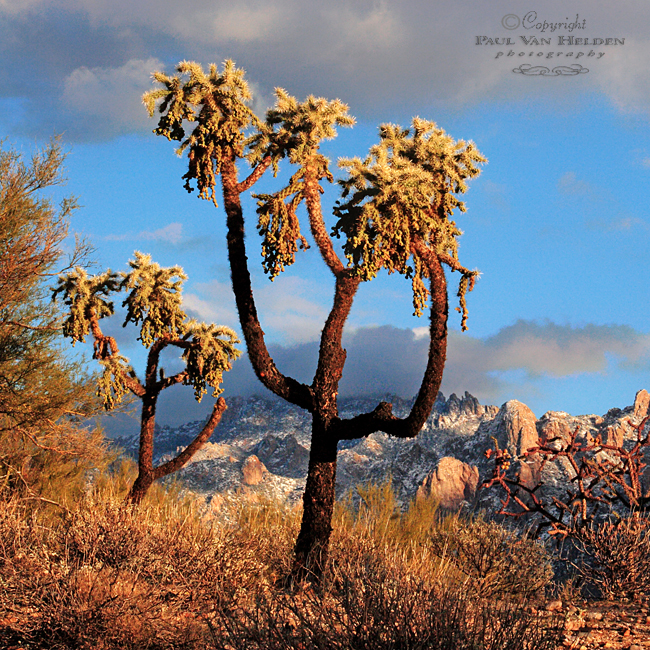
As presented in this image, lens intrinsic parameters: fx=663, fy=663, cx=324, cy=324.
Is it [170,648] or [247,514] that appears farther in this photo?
[247,514]

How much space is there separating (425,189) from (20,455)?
16.5m

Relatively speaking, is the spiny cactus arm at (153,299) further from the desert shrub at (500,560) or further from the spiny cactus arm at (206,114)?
the desert shrub at (500,560)

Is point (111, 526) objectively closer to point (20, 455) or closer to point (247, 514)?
point (247, 514)

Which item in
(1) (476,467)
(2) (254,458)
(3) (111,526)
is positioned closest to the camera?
(3) (111,526)

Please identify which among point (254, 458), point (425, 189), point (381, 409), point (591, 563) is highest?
point (425, 189)

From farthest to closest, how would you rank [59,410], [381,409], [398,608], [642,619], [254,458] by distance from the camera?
[254,458] < [59,410] < [381,409] < [642,619] < [398,608]

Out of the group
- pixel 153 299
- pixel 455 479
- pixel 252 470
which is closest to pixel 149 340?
pixel 153 299

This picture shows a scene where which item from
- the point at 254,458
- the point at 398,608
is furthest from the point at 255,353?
the point at 254,458

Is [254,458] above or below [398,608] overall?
below

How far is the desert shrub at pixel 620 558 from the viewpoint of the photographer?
897cm

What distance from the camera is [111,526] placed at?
945 cm

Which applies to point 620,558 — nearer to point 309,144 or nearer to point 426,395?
point 426,395

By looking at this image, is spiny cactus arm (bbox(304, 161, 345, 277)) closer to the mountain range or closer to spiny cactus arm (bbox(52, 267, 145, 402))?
spiny cactus arm (bbox(52, 267, 145, 402))

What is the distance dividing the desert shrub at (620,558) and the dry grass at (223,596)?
141cm
